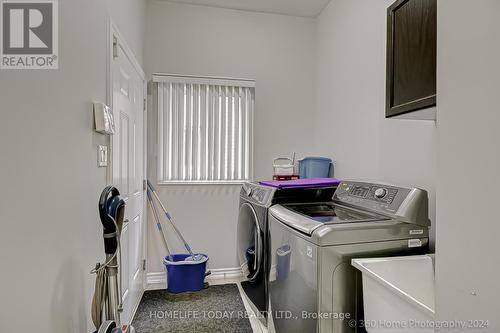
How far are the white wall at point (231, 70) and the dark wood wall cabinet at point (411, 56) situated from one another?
1.74 m

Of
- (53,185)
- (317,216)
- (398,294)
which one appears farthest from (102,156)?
(398,294)

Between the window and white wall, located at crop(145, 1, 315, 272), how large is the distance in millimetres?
116

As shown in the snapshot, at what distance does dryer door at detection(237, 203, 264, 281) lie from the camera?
77.0 inches

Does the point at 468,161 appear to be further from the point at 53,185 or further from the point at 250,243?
the point at 250,243

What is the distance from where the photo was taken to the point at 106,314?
1198mm

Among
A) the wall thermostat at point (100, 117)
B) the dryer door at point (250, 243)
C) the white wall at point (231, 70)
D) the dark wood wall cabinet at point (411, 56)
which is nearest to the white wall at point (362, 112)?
the white wall at point (231, 70)

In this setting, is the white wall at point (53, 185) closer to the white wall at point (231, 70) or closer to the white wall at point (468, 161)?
the white wall at point (468, 161)

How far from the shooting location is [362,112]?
2238mm

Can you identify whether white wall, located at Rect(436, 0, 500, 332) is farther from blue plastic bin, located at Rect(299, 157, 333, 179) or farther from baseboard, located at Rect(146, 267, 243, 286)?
baseboard, located at Rect(146, 267, 243, 286)

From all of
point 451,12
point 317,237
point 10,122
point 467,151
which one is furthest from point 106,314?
point 451,12

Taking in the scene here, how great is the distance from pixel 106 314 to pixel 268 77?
2623mm

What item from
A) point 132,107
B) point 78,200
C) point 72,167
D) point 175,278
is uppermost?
point 132,107

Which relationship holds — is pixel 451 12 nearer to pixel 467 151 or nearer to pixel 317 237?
pixel 467 151

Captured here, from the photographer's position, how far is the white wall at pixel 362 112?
1.70 meters
